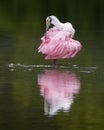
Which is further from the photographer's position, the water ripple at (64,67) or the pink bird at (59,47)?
the pink bird at (59,47)

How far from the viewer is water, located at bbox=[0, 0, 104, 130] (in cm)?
1151

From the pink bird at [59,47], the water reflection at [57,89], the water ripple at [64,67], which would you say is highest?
the pink bird at [59,47]

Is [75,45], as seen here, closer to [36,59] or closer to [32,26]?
[36,59]

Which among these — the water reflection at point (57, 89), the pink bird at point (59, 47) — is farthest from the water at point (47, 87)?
the pink bird at point (59, 47)

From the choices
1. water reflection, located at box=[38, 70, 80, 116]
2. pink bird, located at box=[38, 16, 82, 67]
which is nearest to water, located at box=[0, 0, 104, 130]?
water reflection, located at box=[38, 70, 80, 116]

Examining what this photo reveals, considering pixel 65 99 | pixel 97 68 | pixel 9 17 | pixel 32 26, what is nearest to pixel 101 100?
pixel 65 99

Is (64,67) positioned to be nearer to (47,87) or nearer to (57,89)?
(47,87)

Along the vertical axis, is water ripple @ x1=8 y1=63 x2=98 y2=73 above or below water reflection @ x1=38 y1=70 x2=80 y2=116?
below

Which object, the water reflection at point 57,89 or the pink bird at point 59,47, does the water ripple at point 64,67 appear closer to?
the pink bird at point 59,47

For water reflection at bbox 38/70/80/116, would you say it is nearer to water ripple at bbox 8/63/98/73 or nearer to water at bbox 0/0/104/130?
water at bbox 0/0/104/130

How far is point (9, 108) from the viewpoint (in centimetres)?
1247

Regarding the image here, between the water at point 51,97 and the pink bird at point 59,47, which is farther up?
the pink bird at point 59,47

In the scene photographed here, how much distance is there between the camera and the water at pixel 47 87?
11.5 metres

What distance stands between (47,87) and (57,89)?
32 centimetres
